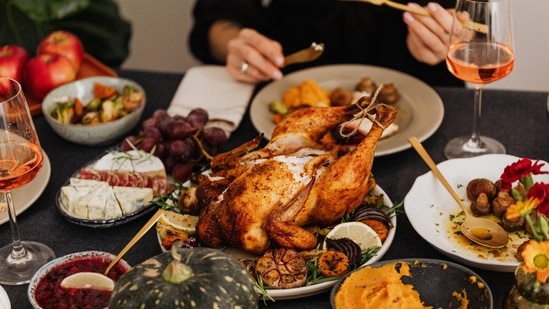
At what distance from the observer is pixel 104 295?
1.30m

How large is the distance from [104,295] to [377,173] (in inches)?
26.4

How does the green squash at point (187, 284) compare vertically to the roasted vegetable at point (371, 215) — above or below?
above

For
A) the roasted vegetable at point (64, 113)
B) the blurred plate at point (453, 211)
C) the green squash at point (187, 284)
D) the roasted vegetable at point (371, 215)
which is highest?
the green squash at point (187, 284)

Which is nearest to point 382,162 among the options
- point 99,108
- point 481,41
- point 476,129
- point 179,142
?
point 476,129

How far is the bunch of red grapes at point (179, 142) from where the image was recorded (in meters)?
1.69

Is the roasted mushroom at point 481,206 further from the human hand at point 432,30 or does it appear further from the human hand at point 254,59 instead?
the human hand at point 254,59

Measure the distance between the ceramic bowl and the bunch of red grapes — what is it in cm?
7

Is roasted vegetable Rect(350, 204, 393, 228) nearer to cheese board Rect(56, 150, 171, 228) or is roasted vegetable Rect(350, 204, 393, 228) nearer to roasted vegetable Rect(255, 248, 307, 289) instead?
roasted vegetable Rect(255, 248, 307, 289)

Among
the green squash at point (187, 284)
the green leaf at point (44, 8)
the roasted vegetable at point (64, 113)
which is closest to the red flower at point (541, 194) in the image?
the green squash at point (187, 284)

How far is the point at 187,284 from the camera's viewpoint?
3.64 ft

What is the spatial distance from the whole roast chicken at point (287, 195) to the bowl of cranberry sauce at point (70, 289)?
0.17 m

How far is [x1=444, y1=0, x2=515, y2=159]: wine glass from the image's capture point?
5.21ft

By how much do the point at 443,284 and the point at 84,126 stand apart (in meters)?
0.93

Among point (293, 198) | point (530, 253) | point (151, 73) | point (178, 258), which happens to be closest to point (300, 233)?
point (293, 198)
